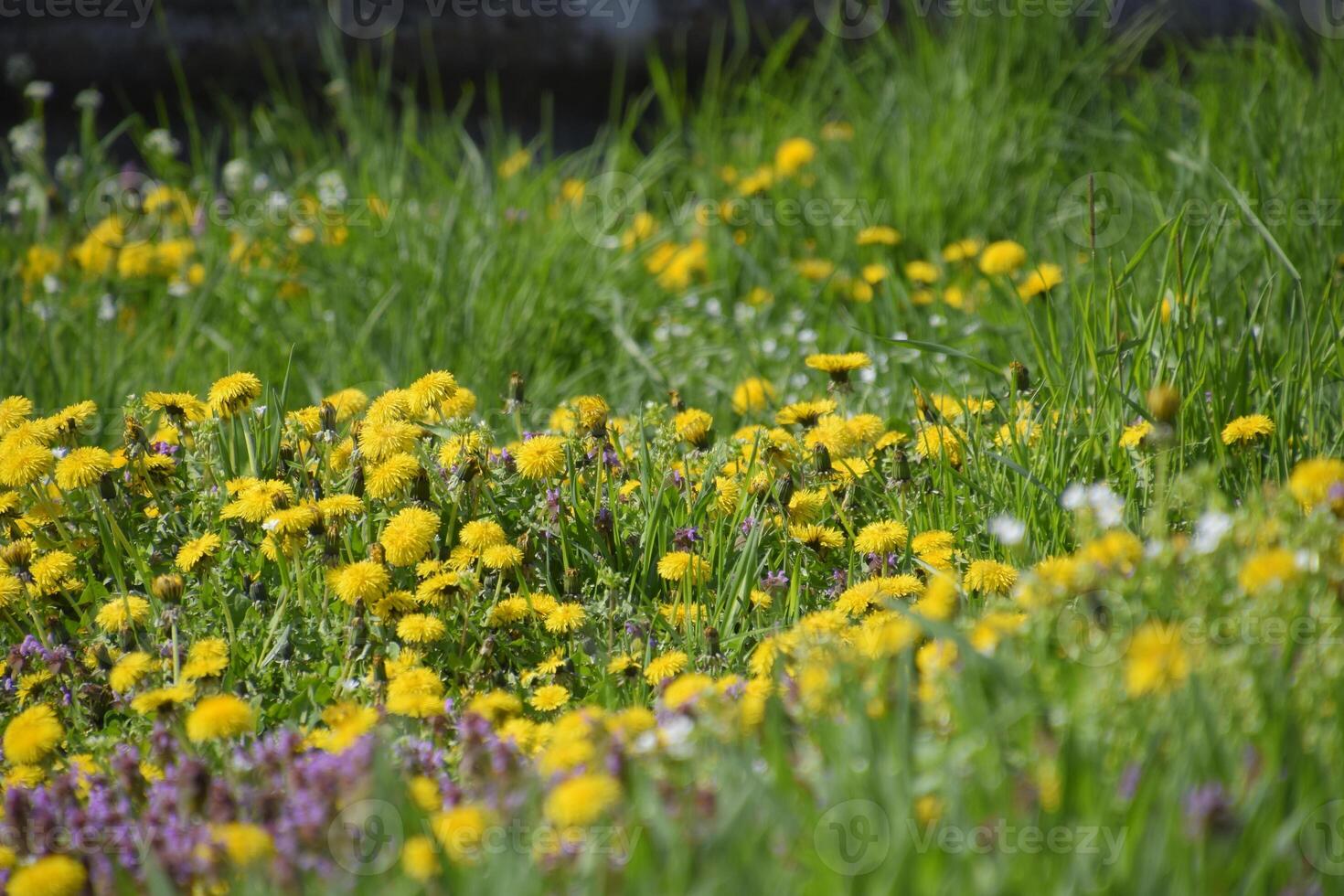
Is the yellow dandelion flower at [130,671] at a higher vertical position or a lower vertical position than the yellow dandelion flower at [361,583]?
lower

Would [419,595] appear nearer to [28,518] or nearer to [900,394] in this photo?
[28,518]

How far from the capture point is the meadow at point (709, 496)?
4.87 feet

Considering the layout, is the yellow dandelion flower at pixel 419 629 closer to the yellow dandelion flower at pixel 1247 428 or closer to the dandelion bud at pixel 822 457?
the dandelion bud at pixel 822 457

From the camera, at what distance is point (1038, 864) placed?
4.51 feet

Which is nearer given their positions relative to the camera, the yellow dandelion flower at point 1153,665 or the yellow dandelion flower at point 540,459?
the yellow dandelion flower at point 1153,665

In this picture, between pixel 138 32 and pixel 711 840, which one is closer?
pixel 711 840

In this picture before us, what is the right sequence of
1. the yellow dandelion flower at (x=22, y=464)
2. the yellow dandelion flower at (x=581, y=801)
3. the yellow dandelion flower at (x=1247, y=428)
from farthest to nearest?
1. the yellow dandelion flower at (x=1247, y=428)
2. the yellow dandelion flower at (x=22, y=464)
3. the yellow dandelion flower at (x=581, y=801)

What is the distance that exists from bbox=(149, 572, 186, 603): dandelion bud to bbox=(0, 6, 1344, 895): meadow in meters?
0.03

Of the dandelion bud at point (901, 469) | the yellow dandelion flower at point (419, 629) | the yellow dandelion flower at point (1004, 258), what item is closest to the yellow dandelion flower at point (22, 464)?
the yellow dandelion flower at point (419, 629)

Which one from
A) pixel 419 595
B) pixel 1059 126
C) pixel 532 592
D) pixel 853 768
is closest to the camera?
pixel 853 768

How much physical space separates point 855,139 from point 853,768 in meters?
3.40

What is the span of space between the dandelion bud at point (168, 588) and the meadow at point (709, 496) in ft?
0.11

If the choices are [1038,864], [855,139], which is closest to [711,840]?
[1038,864]

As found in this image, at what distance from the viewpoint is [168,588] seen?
87.0 inches
